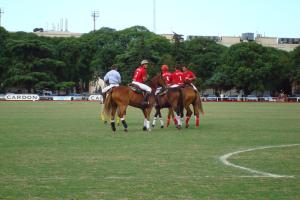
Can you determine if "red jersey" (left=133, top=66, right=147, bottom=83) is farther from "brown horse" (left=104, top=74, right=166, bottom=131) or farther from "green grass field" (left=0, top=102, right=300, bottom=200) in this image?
"green grass field" (left=0, top=102, right=300, bottom=200)

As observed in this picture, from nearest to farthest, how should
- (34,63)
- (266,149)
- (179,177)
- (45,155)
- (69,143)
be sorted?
(179,177)
(45,155)
(266,149)
(69,143)
(34,63)

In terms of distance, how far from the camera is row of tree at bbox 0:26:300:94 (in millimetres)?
93000

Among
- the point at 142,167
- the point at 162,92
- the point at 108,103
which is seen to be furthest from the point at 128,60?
the point at 142,167

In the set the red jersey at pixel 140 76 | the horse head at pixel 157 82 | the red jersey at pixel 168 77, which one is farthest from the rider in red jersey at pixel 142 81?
the red jersey at pixel 168 77

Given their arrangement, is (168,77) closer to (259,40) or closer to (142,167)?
(142,167)

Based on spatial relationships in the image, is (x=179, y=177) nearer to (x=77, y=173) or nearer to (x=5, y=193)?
(x=77, y=173)

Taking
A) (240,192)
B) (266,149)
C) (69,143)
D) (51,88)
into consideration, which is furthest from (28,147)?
(51,88)

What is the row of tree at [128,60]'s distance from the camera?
93.0m

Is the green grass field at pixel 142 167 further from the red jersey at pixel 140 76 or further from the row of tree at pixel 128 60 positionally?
the row of tree at pixel 128 60

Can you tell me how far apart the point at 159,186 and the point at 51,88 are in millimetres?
87192

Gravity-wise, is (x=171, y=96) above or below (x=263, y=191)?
above

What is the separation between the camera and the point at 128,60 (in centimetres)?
9625

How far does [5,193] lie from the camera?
845 centimetres

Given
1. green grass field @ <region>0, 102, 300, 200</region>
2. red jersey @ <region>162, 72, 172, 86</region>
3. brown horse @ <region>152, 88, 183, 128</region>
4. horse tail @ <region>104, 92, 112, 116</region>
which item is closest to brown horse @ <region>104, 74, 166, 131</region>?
horse tail @ <region>104, 92, 112, 116</region>
